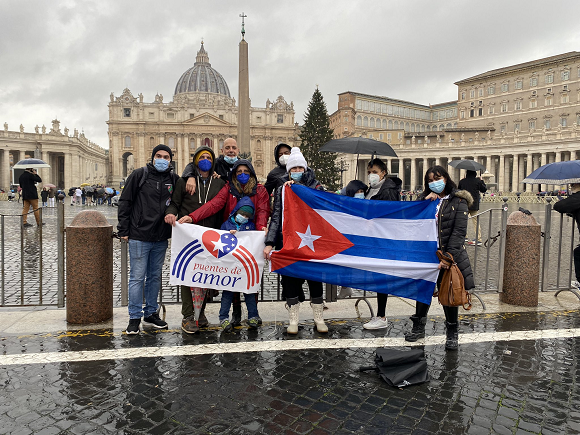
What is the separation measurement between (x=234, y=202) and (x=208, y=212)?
0.33 metres

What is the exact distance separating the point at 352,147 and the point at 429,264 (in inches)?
76.6

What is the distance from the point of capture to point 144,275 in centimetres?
487

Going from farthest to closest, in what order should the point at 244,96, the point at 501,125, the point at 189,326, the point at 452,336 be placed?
the point at 501,125 → the point at 244,96 → the point at 189,326 → the point at 452,336

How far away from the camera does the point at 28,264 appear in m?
8.77

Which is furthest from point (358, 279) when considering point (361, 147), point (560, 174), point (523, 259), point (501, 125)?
point (501, 125)

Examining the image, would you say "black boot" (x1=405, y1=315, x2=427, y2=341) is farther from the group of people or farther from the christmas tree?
the christmas tree

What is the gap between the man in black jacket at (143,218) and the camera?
4742 mm

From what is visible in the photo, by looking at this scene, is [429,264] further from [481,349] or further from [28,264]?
[28,264]

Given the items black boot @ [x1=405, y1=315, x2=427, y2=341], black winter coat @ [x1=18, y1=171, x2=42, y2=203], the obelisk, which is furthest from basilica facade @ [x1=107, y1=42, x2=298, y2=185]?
black boot @ [x1=405, y1=315, x2=427, y2=341]

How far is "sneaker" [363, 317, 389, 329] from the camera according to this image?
495 centimetres

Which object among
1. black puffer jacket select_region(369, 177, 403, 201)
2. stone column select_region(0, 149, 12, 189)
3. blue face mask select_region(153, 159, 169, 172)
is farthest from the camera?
stone column select_region(0, 149, 12, 189)

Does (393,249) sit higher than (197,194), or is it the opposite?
(197,194)

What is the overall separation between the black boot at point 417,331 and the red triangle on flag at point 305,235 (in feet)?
3.70

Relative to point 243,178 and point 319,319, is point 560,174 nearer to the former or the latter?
point 319,319
